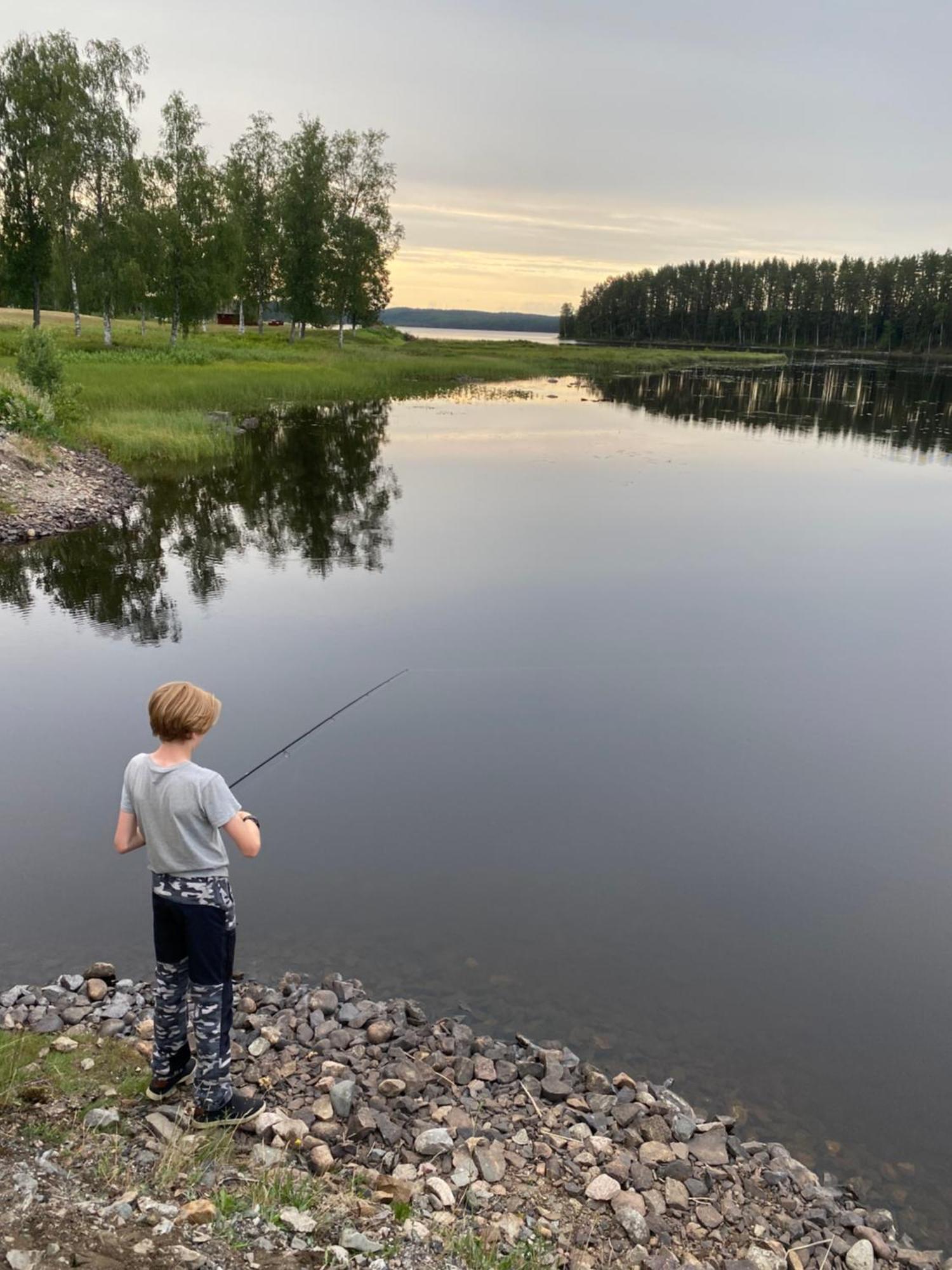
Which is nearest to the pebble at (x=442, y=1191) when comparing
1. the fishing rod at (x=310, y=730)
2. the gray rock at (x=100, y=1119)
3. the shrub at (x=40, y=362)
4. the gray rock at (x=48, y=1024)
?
the gray rock at (x=100, y=1119)

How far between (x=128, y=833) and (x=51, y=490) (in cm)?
1904

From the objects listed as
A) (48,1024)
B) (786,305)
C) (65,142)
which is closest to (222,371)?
(65,142)

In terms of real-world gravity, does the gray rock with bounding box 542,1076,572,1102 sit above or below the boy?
below

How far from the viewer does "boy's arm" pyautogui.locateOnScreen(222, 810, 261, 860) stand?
412 cm

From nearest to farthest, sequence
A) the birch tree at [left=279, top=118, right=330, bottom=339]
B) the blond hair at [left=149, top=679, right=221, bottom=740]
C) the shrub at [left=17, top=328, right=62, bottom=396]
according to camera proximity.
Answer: the blond hair at [left=149, top=679, right=221, bottom=740] → the shrub at [left=17, top=328, right=62, bottom=396] → the birch tree at [left=279, top=118, right=330, bottom=339]

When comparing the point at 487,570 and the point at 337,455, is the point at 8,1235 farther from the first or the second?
the point at 337,455

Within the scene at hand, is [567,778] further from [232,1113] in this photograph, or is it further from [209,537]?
[209,537]

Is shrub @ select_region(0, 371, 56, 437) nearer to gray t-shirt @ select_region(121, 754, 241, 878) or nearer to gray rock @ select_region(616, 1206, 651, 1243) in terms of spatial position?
gray t-shirt @ select_region(121, 754, 241, 878)

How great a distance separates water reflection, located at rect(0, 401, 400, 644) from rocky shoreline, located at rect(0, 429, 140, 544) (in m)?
0.48

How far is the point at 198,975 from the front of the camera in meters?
4.38

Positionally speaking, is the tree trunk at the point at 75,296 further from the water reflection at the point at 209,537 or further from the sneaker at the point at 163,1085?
the sneaker at the point at 163,1085

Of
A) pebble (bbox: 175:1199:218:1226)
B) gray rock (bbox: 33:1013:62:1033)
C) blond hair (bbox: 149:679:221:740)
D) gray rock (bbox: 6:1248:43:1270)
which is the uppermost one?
blond hair (bbox: 149:679:221:740)

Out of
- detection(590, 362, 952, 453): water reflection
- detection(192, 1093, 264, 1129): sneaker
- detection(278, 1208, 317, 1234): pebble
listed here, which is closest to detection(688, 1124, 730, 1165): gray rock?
detection(278, 1208, 317, 1234): pebble

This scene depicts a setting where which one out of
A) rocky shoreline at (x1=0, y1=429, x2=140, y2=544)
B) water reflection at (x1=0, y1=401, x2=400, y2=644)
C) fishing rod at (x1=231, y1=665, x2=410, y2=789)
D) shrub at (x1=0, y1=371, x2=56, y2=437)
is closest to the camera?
fishing rod at (x1=231, y1=665, x2=410, y2=789)
